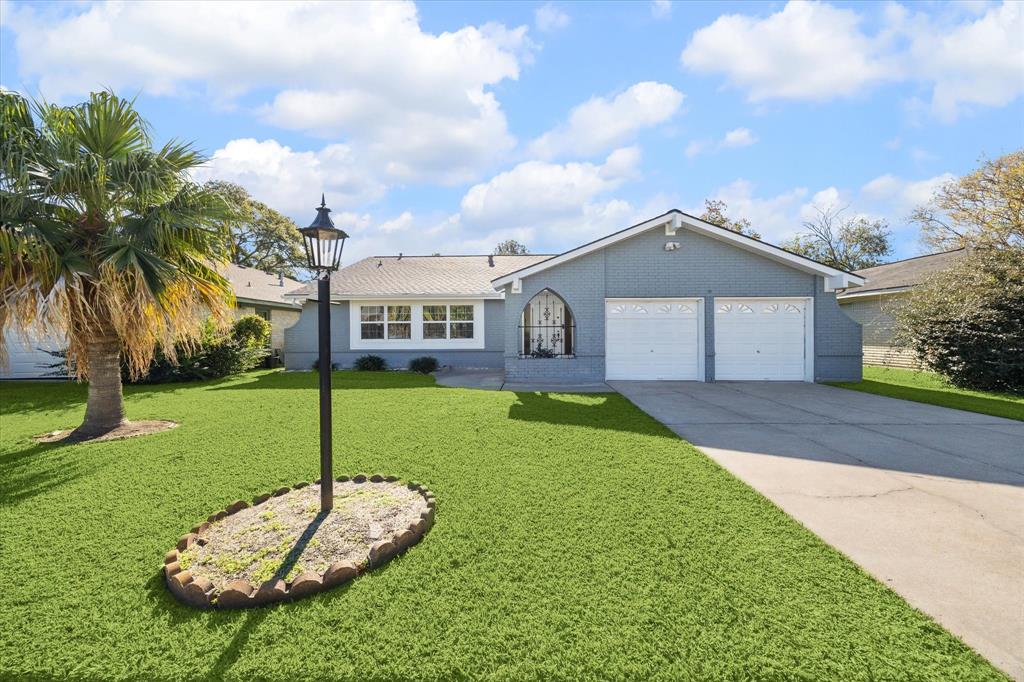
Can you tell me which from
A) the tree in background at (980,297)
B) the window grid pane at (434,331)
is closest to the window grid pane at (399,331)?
the window grid pane at (434,331)

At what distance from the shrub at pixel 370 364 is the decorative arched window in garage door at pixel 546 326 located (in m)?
5.74

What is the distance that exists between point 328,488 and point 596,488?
258 cm

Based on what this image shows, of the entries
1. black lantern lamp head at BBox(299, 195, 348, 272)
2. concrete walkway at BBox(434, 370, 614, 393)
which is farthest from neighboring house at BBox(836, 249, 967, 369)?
black lantern lamp head at BBox(299, 195, 348, 272)

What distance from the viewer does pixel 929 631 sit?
2.57 metres

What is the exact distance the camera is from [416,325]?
17.7m

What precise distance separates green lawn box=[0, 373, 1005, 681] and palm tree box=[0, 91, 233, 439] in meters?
2.21

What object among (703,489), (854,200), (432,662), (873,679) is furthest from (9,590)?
(854,200)

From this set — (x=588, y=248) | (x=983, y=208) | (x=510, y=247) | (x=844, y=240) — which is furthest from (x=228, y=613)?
(x=510, y=247)

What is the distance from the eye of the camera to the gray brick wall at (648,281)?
43.1 feet

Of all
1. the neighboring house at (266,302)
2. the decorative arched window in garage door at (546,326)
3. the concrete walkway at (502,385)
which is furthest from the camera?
the neighboring house at (266,302)

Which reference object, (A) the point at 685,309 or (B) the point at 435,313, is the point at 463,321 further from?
(A) the point at 685,309

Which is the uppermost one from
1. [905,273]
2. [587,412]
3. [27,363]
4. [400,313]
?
[905,273]

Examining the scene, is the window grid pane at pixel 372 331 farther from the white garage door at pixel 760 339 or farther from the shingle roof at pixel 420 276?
the white garage door at pixel 760 339

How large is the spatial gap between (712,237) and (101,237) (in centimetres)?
1356
